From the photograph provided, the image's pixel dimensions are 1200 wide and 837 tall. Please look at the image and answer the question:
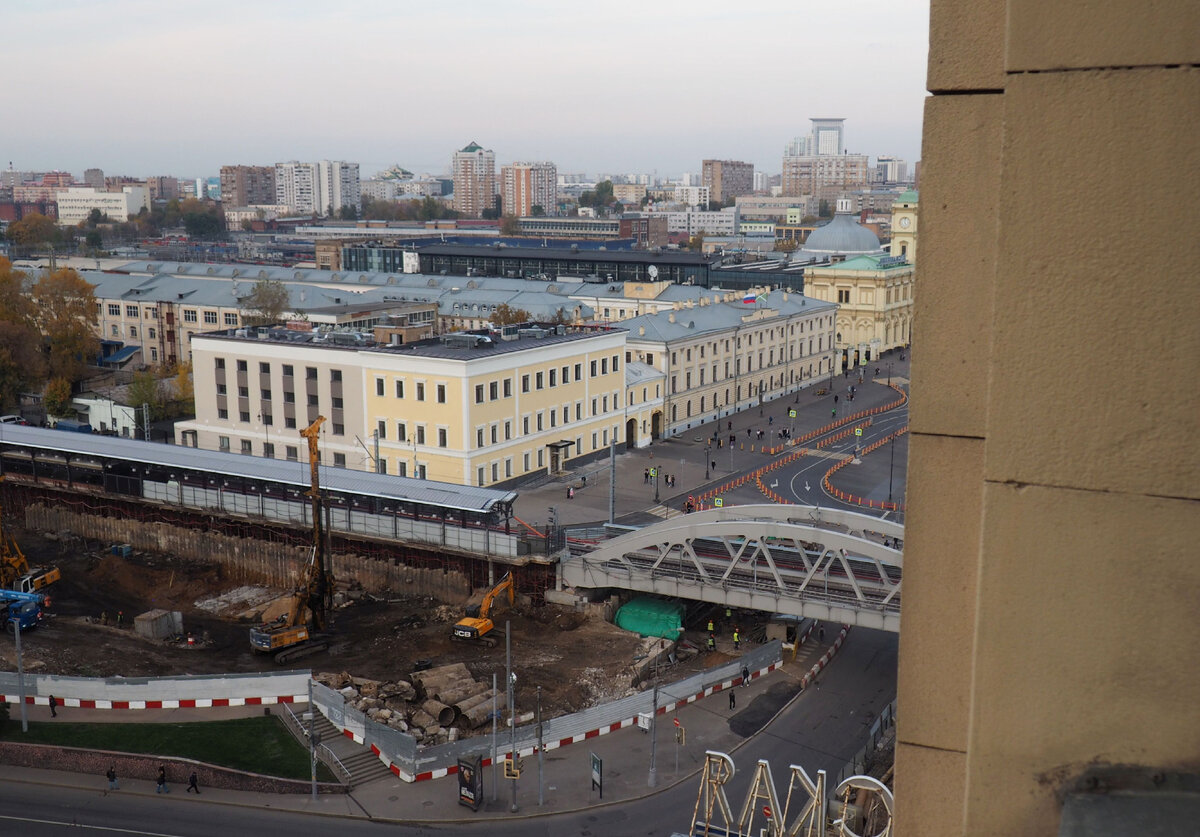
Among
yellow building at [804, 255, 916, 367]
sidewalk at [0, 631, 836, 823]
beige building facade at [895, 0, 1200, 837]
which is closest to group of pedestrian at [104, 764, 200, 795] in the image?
sidewalk at [0, 631, 836, 823]

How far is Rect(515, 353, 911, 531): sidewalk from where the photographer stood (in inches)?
1988

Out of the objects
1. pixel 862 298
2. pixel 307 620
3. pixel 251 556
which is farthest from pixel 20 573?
pixel 862 298

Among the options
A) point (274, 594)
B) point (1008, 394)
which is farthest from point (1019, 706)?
point (274, 594)

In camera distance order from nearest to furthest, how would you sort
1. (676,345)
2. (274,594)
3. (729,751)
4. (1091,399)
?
(1091,399), (729,751), (274,594), (676,345)

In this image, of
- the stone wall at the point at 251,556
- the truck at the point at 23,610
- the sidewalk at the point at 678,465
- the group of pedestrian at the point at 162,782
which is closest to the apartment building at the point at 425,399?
the sidewalk at the point at 678,465

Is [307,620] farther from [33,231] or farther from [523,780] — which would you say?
[33,231]

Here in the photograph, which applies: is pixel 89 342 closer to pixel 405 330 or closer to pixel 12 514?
pixel 12 514

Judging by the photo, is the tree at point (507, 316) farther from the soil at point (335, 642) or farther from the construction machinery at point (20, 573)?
the construction machinery at point (20, 573)

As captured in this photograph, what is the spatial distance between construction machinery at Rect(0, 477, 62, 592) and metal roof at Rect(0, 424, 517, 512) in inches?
280

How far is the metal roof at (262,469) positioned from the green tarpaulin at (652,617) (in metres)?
6.45

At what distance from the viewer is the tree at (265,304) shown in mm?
80812

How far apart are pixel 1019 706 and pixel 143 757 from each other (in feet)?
97.9

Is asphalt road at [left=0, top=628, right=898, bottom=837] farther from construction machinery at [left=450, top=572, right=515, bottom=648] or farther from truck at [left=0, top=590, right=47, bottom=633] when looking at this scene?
truck at [left=0, top=590, right=47, bottom=633]

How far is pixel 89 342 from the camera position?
263ft
